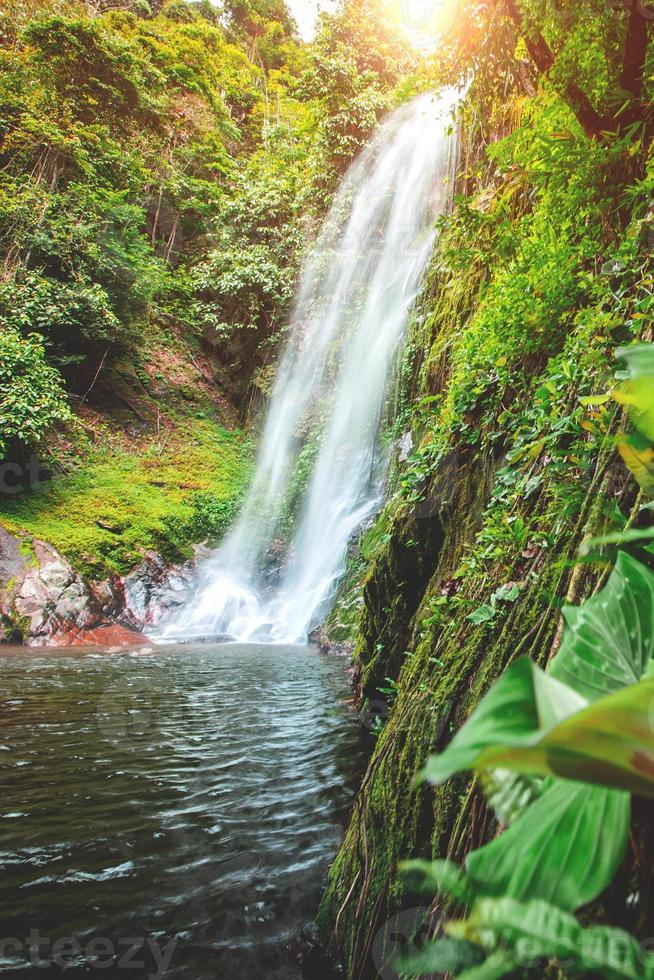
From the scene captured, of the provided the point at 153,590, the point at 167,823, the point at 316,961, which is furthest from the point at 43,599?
the point at 316,961

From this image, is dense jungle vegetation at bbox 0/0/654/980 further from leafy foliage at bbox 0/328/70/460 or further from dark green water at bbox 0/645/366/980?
dark green water at bbox 0/645/366/980

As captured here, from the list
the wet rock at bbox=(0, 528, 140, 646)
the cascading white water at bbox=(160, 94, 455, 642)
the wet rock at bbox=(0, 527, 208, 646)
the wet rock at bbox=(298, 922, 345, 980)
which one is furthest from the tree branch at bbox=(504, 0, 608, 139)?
the wet rock at bbox=(0, 528, 140, 646)

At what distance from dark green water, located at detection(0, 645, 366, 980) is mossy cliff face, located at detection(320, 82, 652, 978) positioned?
1.60 feet

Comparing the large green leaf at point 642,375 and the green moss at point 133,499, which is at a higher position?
the large green leaf at point 642,375

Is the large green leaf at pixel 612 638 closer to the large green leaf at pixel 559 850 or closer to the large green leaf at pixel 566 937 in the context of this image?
the large green leaf at pixel 559 850

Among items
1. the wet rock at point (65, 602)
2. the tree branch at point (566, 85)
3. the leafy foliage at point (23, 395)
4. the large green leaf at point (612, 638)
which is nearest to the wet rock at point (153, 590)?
the wet rock at point (65, 602)

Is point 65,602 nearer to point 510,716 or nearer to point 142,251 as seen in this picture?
point 510,716

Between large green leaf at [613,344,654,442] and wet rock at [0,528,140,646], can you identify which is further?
wet rock at [0,528,140,646]

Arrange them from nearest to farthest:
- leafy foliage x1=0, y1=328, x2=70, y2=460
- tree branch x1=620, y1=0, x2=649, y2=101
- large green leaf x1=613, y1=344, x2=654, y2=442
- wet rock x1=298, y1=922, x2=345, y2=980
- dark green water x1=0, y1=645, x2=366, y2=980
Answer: large green leaf x1=613, y1=344, x2=654, y2=442, wet rock x1=298, y1=922, x2=345, y2=980, dark green water x1=0, y1=645, x2=366, y2=980, tree branch x1=620, y1=0, x2=649, y2=101, leafy foliage x1=0, y1=328, x2=70, y2=460

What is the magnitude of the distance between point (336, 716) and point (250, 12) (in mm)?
33084

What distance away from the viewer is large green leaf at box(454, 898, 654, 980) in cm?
43

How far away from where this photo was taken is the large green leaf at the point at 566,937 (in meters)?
0.43

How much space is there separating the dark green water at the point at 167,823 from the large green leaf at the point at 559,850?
5.79 ft

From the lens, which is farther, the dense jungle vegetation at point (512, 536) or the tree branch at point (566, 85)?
the tree branch at point (566, 85)
